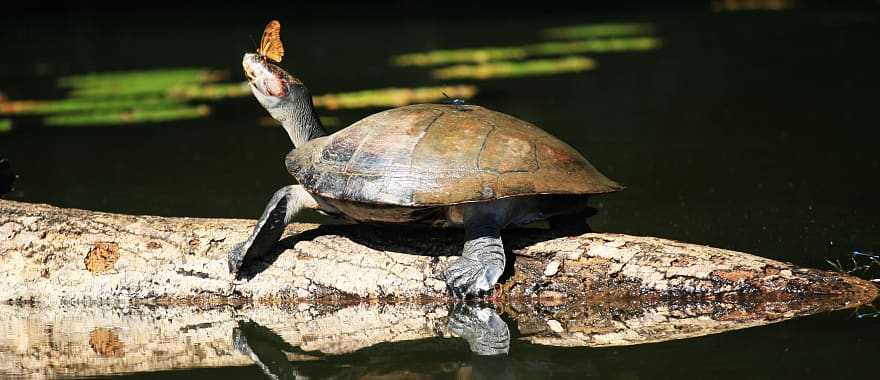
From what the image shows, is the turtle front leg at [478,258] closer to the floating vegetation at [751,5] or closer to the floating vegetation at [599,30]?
the floating vegetation at [599,30]

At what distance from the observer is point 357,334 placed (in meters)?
4.81

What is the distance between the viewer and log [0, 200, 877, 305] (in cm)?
489

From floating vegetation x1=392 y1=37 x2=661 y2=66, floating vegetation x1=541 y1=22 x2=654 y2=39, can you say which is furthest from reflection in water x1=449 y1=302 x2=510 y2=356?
floating vegetation x1=541 y1=22 x2=654 y2=39

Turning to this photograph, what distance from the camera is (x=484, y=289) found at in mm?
4957

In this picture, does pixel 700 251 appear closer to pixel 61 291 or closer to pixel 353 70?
pixel 61 291

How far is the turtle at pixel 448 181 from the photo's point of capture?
16.2 feet

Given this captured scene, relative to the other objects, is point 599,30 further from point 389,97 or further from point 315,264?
point 315,264

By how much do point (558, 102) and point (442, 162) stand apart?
6.26 meters

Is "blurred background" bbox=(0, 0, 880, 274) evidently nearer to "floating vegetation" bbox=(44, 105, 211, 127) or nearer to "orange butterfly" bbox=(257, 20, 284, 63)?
"floating vegetation" bbox=(44, 105, 211, 127)

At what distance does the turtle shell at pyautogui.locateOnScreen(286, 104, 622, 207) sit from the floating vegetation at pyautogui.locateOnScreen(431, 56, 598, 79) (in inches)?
298

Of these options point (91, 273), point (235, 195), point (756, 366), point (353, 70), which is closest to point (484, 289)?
point (756, 366)

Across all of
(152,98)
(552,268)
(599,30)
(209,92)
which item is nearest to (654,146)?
(552,268)

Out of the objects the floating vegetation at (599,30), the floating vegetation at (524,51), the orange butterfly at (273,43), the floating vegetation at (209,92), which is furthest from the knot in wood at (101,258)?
the floating vegetation at (599,30)

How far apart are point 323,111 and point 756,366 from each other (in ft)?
24.3
